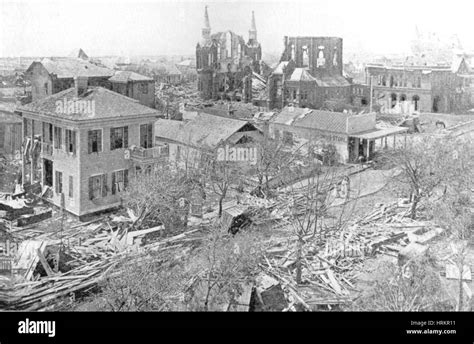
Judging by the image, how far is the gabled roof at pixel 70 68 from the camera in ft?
19.0

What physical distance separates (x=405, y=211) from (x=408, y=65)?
207 centimetres

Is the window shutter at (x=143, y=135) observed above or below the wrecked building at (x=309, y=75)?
below

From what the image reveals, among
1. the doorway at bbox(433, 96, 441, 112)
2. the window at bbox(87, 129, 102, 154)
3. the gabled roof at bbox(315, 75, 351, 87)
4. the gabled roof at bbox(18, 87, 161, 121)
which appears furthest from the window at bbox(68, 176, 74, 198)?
the doorway at bbox(433, 96, 441, 112)

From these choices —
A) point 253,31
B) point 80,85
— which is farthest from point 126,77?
point 253,31

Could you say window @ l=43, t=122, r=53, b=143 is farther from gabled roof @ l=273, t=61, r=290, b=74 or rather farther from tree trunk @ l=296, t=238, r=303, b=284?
gabled roof @ l=273, t=61, r=290, b=74

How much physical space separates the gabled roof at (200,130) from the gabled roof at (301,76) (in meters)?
1.26

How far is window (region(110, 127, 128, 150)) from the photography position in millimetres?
5633

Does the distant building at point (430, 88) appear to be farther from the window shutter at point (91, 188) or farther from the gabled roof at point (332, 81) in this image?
the window shutter at point (91, 188)

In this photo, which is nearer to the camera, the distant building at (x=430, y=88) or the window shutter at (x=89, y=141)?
the window shutter at (x=89, y=141)

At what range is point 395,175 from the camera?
22.0 feet

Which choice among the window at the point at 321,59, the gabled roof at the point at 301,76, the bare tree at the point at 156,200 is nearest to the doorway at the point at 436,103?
the window at the point at 321,59

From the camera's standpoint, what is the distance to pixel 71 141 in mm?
5512
